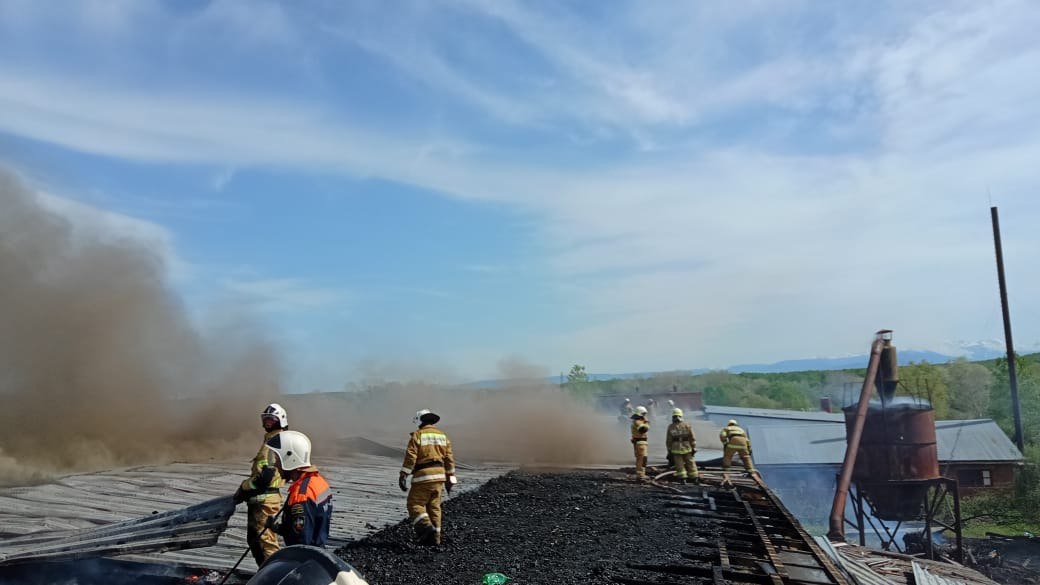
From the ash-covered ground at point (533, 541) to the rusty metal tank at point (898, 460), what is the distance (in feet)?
47.1

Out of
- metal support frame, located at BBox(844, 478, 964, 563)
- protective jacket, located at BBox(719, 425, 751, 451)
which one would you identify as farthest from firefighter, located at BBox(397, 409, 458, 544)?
metal support frame, located at BBox(844, 478, 964, 563)

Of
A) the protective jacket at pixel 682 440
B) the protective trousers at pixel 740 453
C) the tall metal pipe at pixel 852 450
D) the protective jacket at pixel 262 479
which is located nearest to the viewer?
the protective jacket at pixel 262 479

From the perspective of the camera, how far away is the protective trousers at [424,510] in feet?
28.7

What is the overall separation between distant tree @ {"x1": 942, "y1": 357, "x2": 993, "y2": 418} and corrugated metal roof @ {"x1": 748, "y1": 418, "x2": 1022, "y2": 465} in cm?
1815

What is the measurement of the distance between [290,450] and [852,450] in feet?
76.6

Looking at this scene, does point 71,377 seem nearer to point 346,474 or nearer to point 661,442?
point 346,474

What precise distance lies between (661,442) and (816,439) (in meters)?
10.9

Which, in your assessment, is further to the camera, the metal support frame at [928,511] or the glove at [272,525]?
the metal support frame at [928,511]

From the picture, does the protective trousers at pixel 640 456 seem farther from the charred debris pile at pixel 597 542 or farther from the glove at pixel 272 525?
the glove at pixel 272 525

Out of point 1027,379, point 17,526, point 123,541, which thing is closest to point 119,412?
point 17,526

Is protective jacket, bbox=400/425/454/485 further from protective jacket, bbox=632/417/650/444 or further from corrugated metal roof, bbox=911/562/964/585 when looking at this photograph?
corrugated metal roof, bbox=911/562/964/585

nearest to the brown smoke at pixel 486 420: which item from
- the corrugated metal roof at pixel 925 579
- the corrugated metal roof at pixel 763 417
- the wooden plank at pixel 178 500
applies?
the wooden plank at pixel 178 500

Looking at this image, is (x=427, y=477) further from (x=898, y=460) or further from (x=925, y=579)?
(x=898, y=460)

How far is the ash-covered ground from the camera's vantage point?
7.61m
